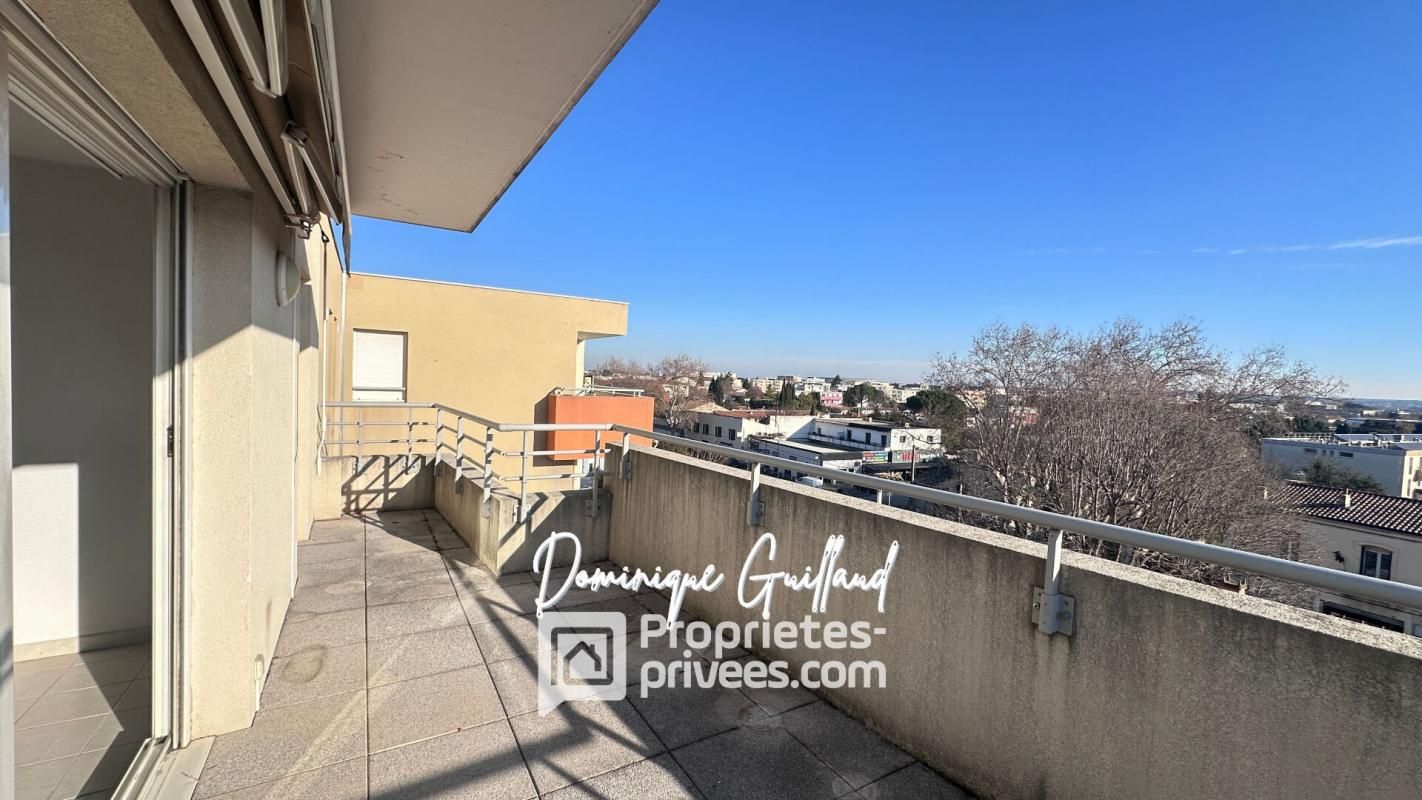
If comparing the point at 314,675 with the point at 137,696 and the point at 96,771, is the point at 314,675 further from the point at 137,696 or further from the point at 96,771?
the point at 96,771

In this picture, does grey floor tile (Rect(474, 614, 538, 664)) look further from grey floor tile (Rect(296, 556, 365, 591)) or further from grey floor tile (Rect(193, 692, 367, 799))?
grey floor tile (Rect(296, 556, 365, 591))

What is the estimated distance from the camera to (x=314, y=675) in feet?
9.32

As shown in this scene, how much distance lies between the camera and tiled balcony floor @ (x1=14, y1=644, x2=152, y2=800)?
1.99 meters

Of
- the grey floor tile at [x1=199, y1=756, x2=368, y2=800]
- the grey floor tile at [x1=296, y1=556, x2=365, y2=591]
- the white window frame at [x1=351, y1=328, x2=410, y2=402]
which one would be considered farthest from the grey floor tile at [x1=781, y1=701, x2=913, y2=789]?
the white window frame at [x1=351, y1=328, x2=410, y2=402]

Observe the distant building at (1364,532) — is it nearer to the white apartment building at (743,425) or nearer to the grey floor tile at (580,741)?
the grey floor tile at (580,741)

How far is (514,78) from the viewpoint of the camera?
90.7 inches

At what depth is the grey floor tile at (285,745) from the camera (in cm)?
209

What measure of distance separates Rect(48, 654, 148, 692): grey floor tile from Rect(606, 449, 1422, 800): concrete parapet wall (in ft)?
10.8

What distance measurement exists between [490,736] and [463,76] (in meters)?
2.83

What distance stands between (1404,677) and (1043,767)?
40.7 inches

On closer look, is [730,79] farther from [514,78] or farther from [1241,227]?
[1241,227]

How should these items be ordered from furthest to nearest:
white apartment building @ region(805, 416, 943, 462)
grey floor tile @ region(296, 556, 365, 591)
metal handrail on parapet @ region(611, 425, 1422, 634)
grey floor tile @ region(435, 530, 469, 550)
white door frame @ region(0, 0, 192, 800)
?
white apartment building @ region(805, 416, 943, 462) → grey floor tile @ region(435, 530, 469, 550) → grey floor tile @ region(296, 556, 365, 591) → white door frame @ region(0, 0, 192, 800) → metal handrail on parapet @ region(611, 425, 1422, 634)

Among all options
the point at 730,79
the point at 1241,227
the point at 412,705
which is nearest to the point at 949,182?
the point at 730,79

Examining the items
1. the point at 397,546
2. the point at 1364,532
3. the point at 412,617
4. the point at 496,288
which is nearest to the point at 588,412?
the point at 496,288
